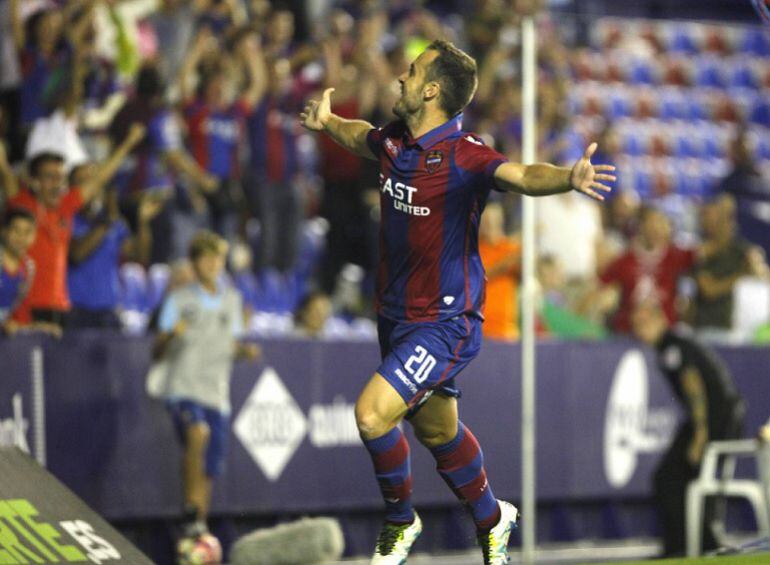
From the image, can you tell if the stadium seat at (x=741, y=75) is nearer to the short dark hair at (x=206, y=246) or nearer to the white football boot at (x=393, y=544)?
the short dark hair at (x=206, y=246)

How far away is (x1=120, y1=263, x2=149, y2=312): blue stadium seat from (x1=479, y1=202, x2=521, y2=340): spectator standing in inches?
106

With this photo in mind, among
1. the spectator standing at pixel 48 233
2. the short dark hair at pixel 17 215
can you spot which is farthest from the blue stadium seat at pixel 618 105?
the short dark hair at pixel 17 215

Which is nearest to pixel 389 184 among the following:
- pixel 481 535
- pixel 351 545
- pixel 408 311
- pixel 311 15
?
pixel 408 311

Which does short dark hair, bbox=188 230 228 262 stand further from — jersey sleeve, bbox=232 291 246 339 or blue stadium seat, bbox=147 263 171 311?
blue stadium seat, bbox=147 263 171 311

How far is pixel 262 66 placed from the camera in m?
14.1

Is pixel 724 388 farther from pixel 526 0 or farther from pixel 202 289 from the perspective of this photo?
pixel 526 0

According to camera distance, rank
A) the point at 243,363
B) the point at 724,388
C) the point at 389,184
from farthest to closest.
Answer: the point at 724,388 → the point at 243,363 → the point at 389,184

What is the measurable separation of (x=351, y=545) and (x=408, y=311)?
5340mm

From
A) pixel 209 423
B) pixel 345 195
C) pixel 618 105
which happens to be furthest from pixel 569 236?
pixel 618 105

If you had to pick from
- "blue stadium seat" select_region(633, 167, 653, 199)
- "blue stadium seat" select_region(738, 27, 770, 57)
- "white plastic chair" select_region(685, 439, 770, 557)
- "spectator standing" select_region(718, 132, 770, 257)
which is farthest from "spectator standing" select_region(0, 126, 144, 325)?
"blue stadium seat" select_region(738, 27, 770, 57)

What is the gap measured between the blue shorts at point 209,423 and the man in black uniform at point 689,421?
12.3 feet

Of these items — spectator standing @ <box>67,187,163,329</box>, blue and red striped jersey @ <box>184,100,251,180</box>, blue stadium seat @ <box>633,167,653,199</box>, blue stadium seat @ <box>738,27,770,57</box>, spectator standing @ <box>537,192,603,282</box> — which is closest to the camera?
spectator standing @ <box>67,187,163,329</box>

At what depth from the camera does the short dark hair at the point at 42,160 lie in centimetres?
1079

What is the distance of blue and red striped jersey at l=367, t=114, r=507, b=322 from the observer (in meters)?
7.45
